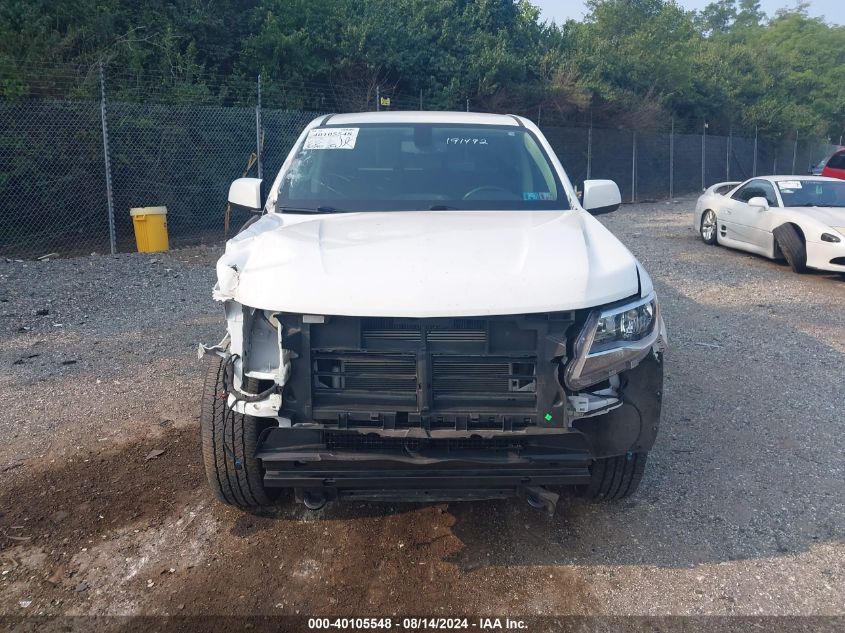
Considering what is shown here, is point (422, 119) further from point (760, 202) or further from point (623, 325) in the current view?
point (760, 202)

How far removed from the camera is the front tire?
44.1ft

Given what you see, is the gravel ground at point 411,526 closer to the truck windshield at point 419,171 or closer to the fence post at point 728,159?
the truck windshield at point 419,171

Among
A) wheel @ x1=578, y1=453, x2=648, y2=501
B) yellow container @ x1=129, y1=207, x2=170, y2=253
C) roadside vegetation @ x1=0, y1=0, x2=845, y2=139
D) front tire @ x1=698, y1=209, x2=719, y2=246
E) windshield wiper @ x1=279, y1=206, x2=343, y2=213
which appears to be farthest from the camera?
front tire @ x1=698, y1=209, x2=719, y2=246

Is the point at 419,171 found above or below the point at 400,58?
below

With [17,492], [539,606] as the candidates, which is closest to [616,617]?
[539,606]

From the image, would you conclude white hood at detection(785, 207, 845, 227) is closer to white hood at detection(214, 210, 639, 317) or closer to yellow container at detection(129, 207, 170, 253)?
white hood at detection(214, 210, 639, 317)

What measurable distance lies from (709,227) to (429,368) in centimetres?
1190

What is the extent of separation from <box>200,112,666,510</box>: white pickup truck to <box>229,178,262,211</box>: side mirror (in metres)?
1.24

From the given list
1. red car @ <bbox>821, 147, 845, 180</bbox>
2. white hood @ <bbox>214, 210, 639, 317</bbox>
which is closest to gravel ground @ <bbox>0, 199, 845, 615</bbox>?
white hood @ <bbox>214, 210, 639, 317</bbox>

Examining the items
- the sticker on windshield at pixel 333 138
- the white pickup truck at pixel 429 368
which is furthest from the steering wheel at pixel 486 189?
the white pickup truck at pixel 429 368

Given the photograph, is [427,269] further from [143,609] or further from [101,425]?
Result: [101,425]

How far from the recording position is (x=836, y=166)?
18.5 metres

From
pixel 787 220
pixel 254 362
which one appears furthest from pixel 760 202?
pixel 254 362

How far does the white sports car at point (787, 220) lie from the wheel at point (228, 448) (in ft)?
30.2
